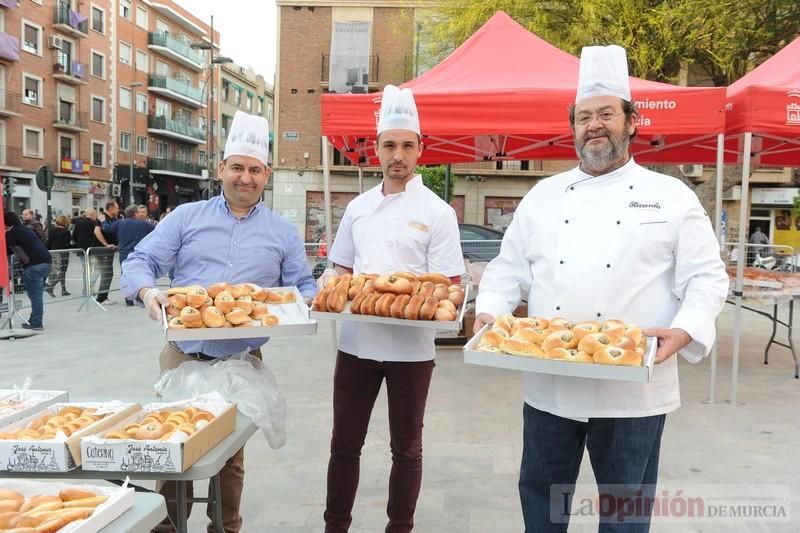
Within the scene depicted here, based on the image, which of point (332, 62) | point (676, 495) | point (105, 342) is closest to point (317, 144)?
point (332, 62)

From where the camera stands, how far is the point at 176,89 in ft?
151

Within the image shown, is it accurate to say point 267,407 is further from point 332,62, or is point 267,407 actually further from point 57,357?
point 332,62

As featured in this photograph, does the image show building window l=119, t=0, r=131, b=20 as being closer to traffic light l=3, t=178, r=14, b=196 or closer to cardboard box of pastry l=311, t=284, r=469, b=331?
traffic light l=3, t=178, r=14, b=196

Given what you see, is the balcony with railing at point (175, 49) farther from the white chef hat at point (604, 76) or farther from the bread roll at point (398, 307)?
the white chef hat at point (604, 76)

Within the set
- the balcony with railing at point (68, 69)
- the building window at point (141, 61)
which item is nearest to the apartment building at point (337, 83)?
the balcony with railing at point (68, 69)

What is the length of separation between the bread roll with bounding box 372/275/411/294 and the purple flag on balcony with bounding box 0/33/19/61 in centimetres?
3521

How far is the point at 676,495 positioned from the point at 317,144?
26.5 m

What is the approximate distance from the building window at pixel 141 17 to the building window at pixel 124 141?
7.52 metres

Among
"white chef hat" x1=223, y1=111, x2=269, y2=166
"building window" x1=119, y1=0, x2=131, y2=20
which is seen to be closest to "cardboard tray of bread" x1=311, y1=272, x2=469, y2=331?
"white chef hat" x1=223, y1=111, x2=269, y2=166

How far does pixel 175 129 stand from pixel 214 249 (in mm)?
47072

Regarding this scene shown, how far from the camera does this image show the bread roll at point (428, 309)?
2.52 metres

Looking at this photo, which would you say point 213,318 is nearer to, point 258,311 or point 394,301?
point 258,311

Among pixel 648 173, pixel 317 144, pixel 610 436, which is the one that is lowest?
pixel 610 436

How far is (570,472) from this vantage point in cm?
224
